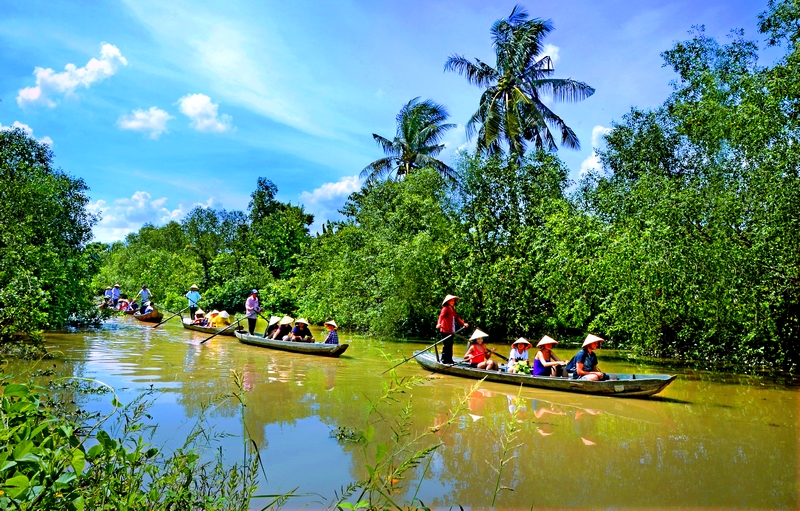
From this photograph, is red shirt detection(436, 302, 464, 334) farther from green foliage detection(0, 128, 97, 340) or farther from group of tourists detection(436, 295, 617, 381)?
green foliage detection(0, 128, 97, 340)

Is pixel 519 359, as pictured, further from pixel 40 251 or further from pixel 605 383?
pixel 40 251

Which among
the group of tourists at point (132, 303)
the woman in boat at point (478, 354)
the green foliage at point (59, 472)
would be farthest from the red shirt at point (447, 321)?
the group of tourists at point (132, 303)

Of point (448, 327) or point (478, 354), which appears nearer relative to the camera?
point (478, 354)

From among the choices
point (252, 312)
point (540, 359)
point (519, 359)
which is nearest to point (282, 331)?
point (252, 312)

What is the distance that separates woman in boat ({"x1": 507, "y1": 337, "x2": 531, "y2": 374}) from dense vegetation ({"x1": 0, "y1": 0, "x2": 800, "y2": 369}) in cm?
330

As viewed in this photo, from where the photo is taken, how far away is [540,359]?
36.1ft

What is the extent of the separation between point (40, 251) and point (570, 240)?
589 inches

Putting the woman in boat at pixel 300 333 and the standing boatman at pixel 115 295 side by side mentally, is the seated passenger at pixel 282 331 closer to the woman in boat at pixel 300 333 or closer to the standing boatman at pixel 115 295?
the woman in boat at pixel 300 333

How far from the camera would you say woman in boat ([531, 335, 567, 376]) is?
10.8 metres

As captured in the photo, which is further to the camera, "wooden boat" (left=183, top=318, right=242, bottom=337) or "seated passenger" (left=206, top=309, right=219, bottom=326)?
"seated passenger" (left=206, top=309, right=219, bottom=326)

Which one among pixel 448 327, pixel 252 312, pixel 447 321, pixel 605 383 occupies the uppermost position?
pixel 447 321

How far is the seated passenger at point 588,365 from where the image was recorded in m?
10.2

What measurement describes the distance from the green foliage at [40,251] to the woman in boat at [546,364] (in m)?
9.20

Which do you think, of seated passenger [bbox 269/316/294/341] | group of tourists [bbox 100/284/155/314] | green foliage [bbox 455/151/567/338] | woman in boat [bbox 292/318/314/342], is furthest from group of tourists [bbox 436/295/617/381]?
group of tourists [bbox 100/284/155/314]
